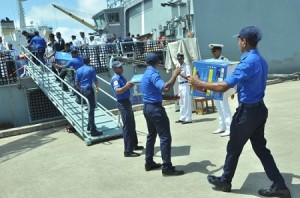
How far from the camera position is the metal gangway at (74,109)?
322 inches

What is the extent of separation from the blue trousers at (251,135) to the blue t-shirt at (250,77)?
11 cm

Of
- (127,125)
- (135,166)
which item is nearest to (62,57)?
(127,125)

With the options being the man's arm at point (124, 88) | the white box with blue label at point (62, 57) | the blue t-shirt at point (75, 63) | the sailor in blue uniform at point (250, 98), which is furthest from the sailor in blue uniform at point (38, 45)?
the sailor in blue uniform at point (250, 98)

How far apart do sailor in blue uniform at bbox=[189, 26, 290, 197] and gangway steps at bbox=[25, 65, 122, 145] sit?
4455 mm

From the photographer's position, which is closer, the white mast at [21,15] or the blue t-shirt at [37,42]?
the blue t-shirt at [37,42]

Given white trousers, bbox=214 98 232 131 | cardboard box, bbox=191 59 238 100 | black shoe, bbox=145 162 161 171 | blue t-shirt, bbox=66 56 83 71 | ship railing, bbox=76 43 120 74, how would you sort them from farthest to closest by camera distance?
ship railing, bbox=76 43 120 74, blue t-shirt, bbox=66 56 83 71, white trousers, bbox=214 98 232 131, black shoe, bbox=145 162 161 171, cardboard box, bbox=191 59 238 100

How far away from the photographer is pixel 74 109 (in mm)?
9750

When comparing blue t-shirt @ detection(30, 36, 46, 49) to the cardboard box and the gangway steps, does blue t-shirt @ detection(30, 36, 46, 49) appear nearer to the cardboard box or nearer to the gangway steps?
the gangway steps

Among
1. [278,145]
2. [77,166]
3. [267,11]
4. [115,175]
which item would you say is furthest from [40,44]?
[267,11]

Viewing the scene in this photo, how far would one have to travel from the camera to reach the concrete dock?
4.76 m

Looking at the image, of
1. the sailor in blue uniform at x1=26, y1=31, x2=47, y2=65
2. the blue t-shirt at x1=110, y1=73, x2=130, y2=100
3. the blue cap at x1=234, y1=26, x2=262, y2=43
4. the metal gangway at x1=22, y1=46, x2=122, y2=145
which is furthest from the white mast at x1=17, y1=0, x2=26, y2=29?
the blue cap at x1=234, y1=26, x2=262, y2=43

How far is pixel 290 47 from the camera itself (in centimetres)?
1877

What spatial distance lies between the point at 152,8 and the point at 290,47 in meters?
8.09

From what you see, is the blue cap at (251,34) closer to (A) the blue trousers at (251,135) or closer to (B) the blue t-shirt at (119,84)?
(A) the blue trousers at (251,135)
